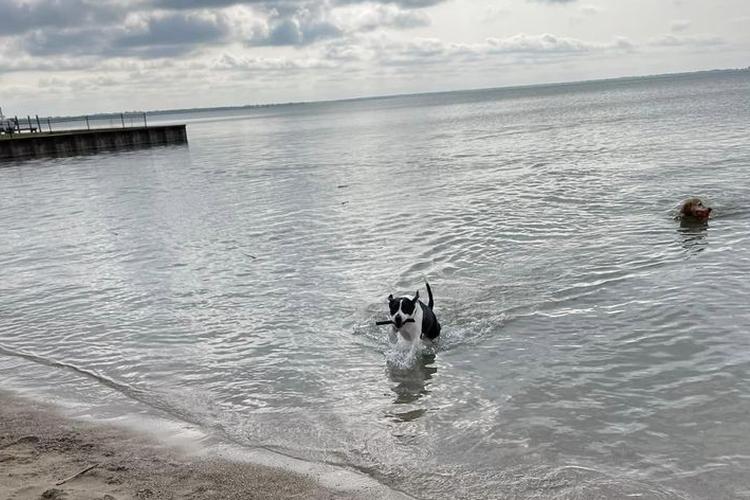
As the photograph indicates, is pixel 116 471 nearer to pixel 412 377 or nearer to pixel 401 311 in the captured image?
pixel 412 377

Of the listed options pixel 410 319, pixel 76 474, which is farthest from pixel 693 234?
pixel 76 474

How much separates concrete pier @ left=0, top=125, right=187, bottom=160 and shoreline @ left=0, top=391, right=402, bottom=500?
6107cm

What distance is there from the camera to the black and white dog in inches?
341

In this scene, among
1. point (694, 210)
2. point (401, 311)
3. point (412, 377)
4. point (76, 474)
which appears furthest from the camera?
point (694, 210)

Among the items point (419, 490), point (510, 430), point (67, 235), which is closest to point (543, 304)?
point (510, 430)

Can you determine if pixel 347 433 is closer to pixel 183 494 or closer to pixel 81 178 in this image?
pixel 183 494

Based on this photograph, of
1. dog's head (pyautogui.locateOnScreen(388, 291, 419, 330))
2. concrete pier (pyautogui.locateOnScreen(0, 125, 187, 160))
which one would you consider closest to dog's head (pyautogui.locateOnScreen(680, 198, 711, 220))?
dog's head (pyautogui.locateOnScreen(388, 291, 419, 330))

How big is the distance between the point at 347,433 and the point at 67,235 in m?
17.4

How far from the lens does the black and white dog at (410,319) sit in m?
8.66

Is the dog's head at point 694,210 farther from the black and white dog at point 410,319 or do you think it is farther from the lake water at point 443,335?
the black and white dog at point 410,319

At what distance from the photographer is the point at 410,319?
28.6 ft

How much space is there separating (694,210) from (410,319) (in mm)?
11095

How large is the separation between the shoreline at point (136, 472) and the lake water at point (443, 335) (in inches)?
20.6

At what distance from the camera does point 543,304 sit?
11.1 m
